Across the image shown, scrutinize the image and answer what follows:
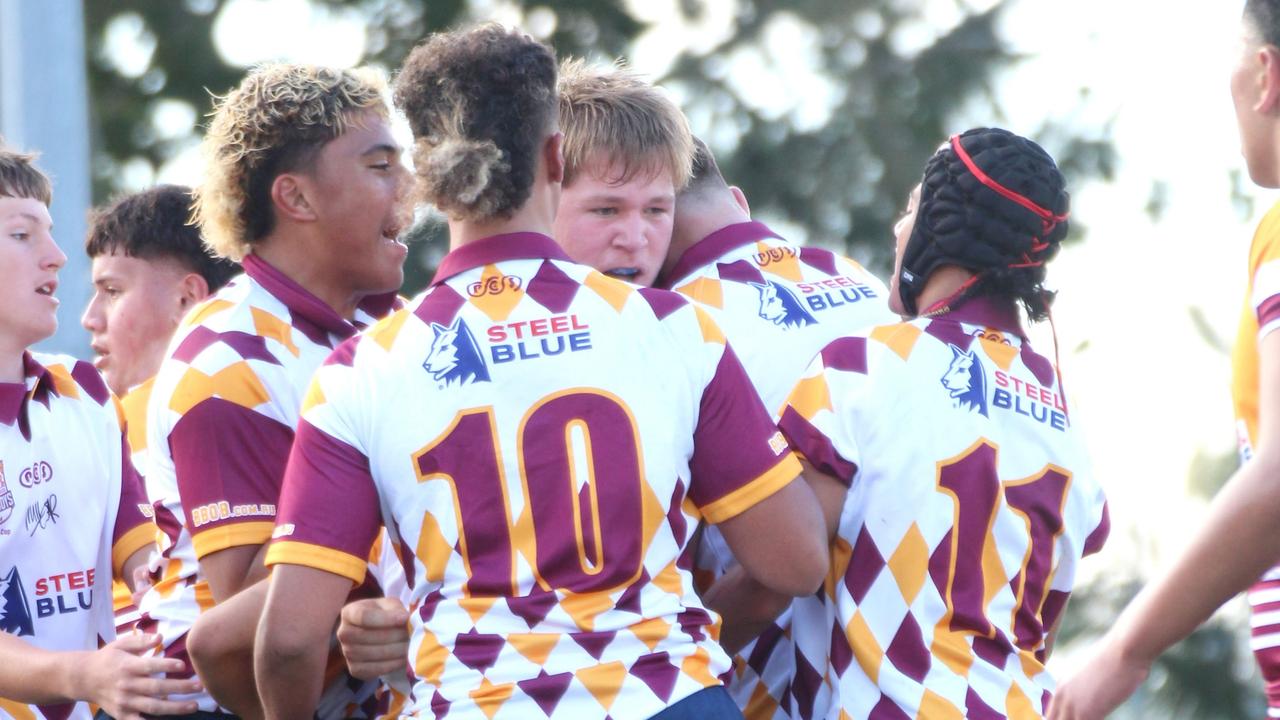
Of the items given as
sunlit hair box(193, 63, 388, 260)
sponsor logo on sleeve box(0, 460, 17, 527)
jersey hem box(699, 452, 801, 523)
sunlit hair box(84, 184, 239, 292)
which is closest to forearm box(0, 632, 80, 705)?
sponsor logo on sleeve box(0, 460, 17, 527)

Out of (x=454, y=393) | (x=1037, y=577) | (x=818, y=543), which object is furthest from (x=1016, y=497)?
(x=454, y=393)

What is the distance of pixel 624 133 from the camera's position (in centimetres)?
405

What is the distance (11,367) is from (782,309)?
1814 millimetres

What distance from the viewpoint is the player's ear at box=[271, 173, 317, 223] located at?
392cm

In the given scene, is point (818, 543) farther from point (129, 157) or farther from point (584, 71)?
point (129, 157)

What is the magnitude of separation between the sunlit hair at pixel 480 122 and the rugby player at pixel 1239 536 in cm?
128

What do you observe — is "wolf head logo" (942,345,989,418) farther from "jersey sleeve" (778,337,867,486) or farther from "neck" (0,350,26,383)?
"neck" (0,350,26,383)

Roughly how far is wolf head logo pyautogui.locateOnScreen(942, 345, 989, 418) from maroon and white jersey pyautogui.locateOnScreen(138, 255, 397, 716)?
133cm

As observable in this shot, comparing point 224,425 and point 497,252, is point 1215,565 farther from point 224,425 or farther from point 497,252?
point 224,425

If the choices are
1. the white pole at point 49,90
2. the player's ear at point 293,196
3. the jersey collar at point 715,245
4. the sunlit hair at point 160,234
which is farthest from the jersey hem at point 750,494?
the white pole at point 49,90

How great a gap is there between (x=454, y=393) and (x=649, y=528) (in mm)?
414

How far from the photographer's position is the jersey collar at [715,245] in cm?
414

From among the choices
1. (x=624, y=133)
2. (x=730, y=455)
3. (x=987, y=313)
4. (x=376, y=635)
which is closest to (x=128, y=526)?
(x=376, y=635)

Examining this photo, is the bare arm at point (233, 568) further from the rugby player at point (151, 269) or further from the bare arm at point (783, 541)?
the rugby player at point (151, 269)
